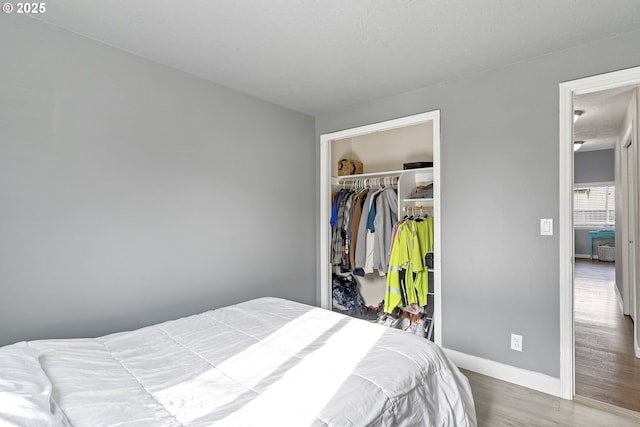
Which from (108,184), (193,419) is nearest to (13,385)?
(193,419)

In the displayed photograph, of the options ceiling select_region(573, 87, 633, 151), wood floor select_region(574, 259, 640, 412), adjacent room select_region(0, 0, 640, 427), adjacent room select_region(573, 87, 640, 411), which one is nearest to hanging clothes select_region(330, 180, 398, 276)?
adjacent room select_region(0, 0, 640, 427)

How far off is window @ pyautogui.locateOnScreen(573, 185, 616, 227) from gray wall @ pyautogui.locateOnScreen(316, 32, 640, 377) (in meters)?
7.77

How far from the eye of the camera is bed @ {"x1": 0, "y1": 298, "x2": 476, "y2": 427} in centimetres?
104

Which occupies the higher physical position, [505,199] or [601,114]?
[601,114]

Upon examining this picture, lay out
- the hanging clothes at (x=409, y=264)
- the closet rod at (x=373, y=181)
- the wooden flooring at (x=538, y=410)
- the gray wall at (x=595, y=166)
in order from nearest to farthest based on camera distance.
→ the wooden flooring at (x=538, y=410) < the hanging clothes at (x=409, y=264) < the closet rod at (x=373, y=181) < the gray wall at (x=595, y=166)

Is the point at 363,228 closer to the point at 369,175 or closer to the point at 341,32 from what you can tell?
the point at 369,175

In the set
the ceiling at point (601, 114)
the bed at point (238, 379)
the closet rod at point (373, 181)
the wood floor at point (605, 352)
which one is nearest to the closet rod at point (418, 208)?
the closet rod at point (373, 181)

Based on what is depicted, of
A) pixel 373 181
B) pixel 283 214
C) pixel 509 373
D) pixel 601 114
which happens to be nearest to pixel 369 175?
pixel 373 181

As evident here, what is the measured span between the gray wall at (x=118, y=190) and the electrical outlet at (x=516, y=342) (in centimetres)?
205

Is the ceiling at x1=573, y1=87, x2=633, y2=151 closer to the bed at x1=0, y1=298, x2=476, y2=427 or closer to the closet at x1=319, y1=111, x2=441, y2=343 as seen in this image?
the closet at x1=319, y1=111, x2=441, y2=343

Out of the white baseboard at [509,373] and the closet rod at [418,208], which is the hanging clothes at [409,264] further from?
the white baseboard at [509,373]

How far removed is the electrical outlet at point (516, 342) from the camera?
2.41m

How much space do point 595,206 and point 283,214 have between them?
9430mm

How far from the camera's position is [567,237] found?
2.21m
